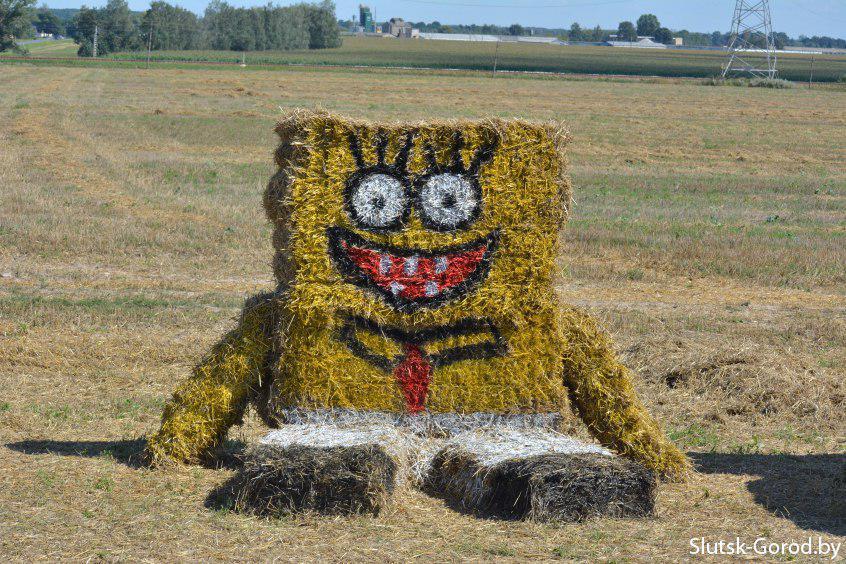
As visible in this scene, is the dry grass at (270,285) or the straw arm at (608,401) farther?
the straw arm at (608,401)

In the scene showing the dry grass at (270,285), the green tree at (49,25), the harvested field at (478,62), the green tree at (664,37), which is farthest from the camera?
the green tree at (664,37)

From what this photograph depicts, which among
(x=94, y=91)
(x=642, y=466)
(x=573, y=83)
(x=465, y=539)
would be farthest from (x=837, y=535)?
(x=573, y=83)

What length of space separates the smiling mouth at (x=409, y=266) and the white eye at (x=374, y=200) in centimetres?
13

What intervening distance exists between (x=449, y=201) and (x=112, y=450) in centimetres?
277

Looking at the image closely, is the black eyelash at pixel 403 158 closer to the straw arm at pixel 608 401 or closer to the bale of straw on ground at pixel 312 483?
the straw arm at pixel 608 401

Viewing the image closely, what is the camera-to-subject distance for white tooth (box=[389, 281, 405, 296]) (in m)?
6.36

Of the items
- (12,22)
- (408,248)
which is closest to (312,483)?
(408,248)

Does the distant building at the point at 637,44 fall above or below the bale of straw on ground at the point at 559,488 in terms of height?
above

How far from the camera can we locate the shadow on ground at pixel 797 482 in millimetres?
Result: 5949

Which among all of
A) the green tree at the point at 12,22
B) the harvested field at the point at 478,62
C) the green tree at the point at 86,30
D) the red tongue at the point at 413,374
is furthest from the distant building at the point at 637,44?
the red tongue at the point at 413,374

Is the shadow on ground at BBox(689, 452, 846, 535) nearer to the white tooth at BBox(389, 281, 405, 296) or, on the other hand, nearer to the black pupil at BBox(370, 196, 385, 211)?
the white tooth at BBox(389, 281, 405, 296)

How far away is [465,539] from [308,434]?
124 cm

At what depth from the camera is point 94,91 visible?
41844 millimetres

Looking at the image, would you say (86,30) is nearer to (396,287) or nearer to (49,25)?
(49,25)
